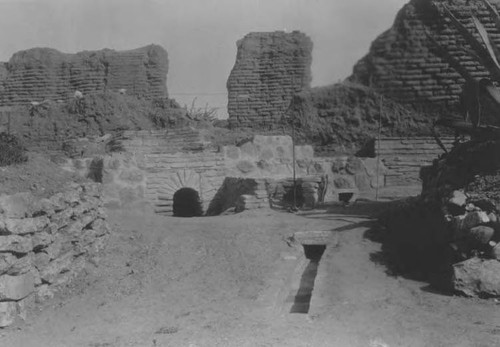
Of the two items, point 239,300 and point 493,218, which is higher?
point 493,218

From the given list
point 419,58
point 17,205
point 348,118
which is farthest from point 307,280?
point 419,58

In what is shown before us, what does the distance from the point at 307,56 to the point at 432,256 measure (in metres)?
16.1

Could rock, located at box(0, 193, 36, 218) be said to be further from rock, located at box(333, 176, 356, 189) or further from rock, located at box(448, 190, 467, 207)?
rock, located at box(333, 176, 356, 189)

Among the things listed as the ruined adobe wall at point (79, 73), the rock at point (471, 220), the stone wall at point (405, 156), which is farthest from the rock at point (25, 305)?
the ruined adobe wall at point (79, 73)

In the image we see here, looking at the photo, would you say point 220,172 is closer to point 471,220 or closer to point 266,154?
point 266,154

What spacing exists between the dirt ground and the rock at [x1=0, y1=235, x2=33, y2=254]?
0.72m

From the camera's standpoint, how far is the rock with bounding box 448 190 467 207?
7.92 meters

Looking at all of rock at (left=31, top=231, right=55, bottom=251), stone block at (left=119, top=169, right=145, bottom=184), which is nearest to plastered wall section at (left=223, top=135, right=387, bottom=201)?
stone block at (left=119, top=169, right=145, bottom=184)

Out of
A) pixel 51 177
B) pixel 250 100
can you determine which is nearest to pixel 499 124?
pixel 51 177

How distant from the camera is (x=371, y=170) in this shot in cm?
1580

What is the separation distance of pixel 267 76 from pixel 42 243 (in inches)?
681

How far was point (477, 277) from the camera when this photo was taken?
22.9 feet

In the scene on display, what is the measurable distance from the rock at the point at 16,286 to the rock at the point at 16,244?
0.26m

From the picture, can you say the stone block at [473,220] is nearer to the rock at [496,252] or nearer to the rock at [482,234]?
the rock at [482,234]
